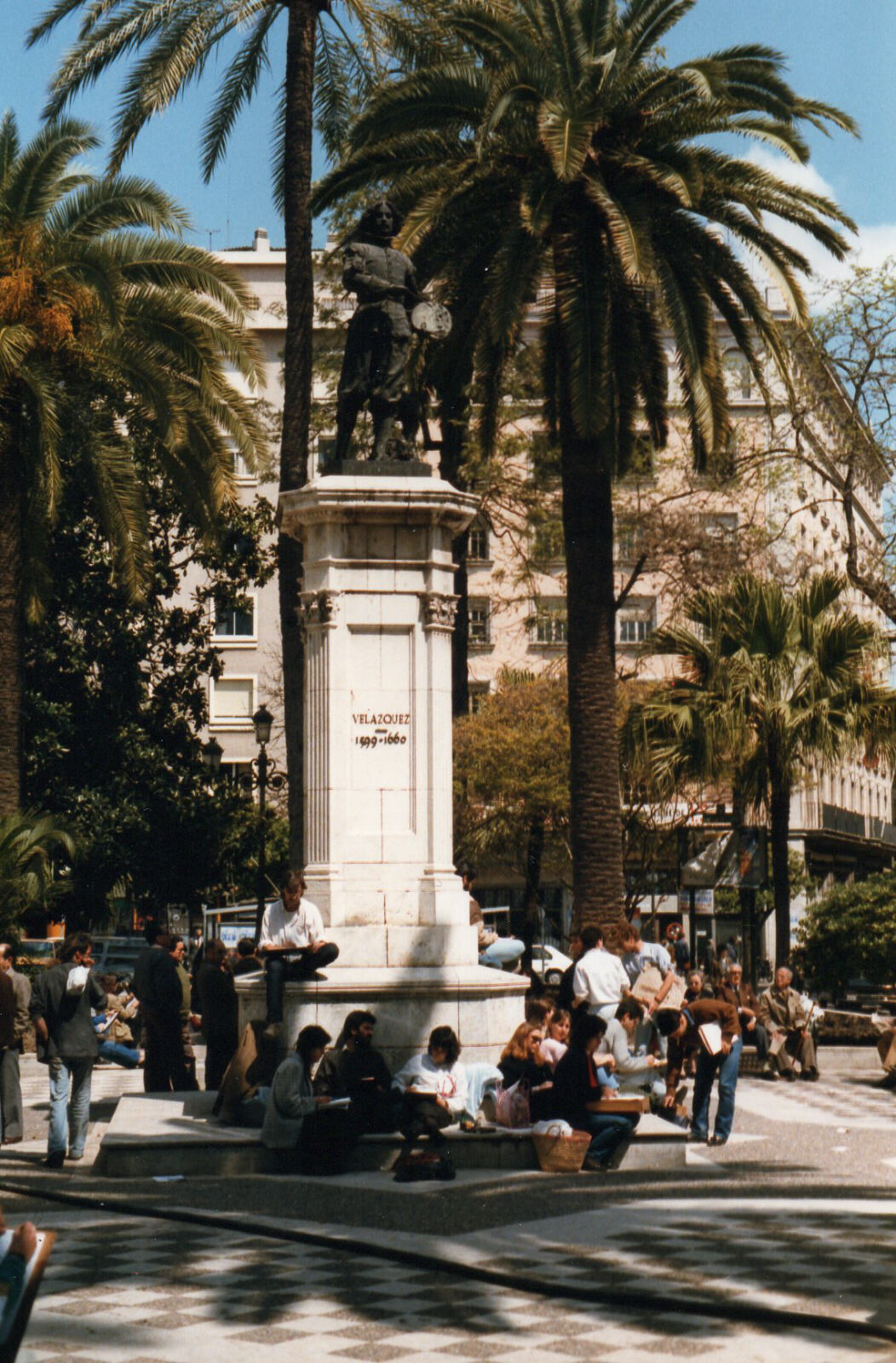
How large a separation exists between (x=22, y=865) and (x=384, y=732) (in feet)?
33.6

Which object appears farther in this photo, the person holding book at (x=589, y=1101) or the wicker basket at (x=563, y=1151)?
the person holding book at (x=589, y=1101)

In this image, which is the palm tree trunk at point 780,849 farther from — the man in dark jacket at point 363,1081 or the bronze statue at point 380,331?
the man in dark jacket at point 363,1081

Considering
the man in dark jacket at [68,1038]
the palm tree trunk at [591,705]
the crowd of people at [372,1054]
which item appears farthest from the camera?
the palm tree trunk at [591,705]

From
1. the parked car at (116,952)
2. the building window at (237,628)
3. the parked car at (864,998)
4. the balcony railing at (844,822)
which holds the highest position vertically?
the building window at (237,628)

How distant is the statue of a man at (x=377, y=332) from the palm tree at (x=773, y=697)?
1039cm

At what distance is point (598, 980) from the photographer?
1622 centimetres

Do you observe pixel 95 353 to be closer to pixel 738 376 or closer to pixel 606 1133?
pixel 606 1133

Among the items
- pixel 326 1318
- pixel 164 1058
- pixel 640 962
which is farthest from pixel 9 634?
pixel 326 1318

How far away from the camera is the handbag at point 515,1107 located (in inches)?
→ 556

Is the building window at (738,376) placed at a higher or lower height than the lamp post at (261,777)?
higher

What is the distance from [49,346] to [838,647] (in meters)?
11.6

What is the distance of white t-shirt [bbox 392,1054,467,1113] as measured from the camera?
14.0 meters

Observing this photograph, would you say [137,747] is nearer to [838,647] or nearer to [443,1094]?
[838,647]

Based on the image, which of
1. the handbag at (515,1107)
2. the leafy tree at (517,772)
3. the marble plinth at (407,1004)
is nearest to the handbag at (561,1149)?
the handbag at (515,1107)
